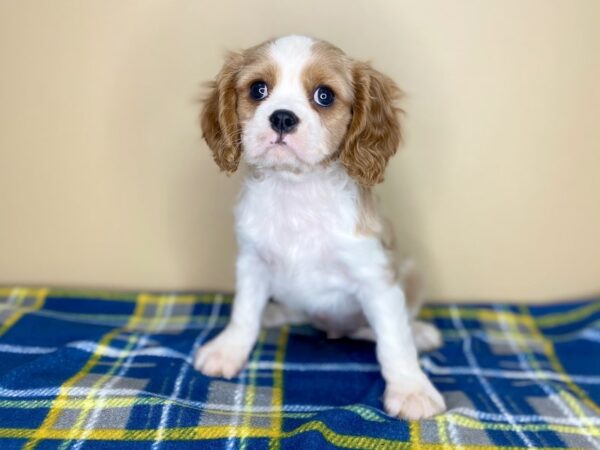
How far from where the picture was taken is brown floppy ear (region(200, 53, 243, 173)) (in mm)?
1829

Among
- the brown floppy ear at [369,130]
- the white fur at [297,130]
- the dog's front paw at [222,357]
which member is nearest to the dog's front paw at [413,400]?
the dog's front paw at [222,357]

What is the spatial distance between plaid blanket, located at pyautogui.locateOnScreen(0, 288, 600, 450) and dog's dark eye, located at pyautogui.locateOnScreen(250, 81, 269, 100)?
36.5 inches

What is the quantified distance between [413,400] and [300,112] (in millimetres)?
916

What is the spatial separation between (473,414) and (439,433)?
18 centimetres

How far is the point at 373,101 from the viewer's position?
1830mm

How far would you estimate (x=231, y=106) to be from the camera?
1855 millimetres

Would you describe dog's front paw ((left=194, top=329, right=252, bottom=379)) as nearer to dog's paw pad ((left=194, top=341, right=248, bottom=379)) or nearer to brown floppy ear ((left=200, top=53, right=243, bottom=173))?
dog's paw pad ((left=194, top=341, right=248, bottom=379))

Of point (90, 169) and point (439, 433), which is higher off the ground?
point (90, 169)

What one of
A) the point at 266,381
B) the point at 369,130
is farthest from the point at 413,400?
the point at 369,130

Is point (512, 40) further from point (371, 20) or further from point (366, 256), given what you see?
point (366, 256)

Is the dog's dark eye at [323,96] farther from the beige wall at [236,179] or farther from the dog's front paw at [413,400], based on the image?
the dog's front paw at [413,400]

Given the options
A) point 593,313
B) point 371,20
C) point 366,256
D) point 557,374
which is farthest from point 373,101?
point 593,313

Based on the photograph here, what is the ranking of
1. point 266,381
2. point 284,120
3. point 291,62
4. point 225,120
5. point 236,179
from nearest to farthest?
point 284,120 < point 291,62 < point 225,120 < point 266,381 < point 236,179

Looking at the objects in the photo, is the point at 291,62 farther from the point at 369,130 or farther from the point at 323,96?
the point at 369,130
